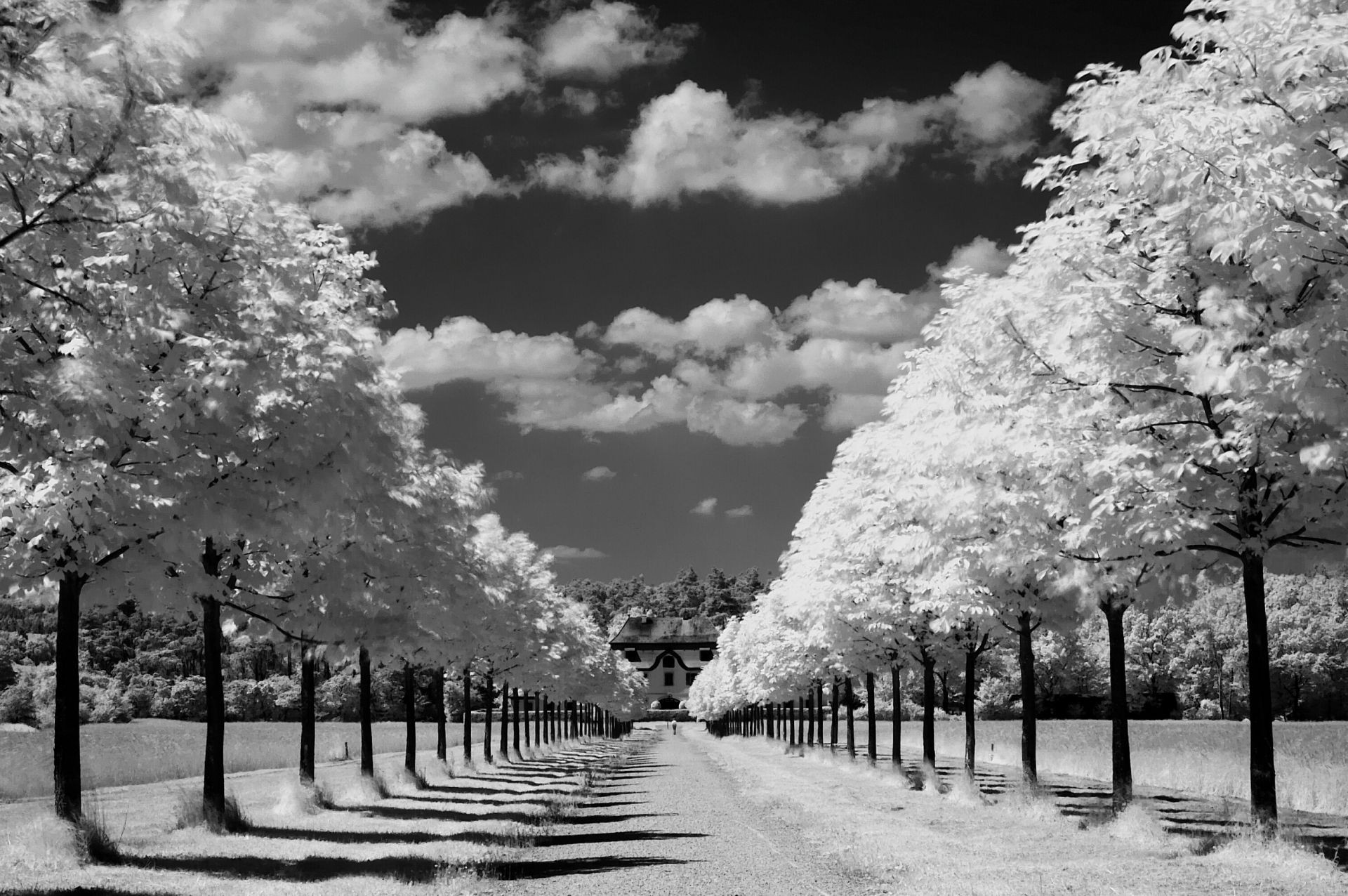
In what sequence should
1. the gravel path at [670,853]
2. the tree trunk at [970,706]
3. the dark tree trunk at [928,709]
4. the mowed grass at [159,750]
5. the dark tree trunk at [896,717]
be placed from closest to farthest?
the gravel path at [670,853] → the tree trunk at [970,706] → the dark tree trunk at [928,709] → the mowed grass at [159,750] → the dark tree trunk at [896,717]

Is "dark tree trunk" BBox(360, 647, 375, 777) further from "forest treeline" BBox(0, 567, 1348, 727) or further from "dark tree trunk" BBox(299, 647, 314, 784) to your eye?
"forest treeline" BBox(0, 567, 1348, 727)

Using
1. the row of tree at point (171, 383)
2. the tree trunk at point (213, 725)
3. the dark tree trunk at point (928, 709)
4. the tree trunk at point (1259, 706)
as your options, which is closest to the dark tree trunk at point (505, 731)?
the dark tree trunk at point (928, 709)

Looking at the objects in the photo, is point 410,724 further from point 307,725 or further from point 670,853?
point 670,853

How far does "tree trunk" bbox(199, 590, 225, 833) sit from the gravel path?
17.2ft

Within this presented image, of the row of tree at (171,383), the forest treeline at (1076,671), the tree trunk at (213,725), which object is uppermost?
the row of tree at (171,383)

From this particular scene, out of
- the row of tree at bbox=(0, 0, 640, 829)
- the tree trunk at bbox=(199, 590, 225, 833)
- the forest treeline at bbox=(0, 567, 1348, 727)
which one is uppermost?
the row of tree at bbox=(0, 0, 640, 829)

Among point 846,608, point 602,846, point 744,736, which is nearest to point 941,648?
point 846,608

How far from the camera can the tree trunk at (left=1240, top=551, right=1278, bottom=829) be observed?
14570 mm

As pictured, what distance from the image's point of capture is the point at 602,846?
1881 centimetres

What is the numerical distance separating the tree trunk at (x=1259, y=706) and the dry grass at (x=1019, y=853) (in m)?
0.50

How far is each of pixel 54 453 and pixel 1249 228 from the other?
11.4 m

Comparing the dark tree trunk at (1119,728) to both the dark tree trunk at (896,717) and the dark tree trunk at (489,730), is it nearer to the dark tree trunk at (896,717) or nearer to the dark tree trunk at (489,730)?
the dark tree trunk at (896,717)

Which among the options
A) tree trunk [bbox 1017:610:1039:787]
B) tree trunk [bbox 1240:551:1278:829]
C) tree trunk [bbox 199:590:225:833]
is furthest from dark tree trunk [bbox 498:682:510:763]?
tree trunk [bbox 1240:551:1278:829]

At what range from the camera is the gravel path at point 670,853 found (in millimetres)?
13852
